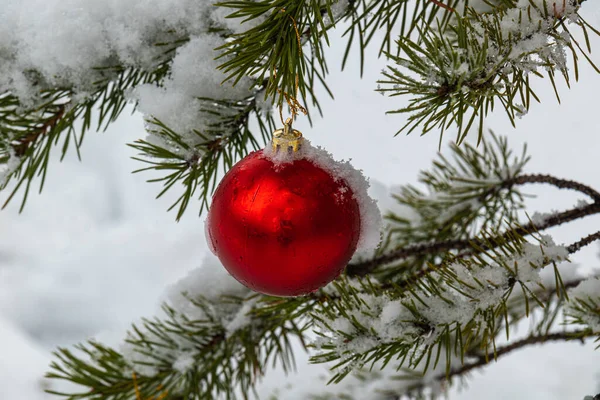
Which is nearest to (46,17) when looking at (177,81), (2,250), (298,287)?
(177,81)

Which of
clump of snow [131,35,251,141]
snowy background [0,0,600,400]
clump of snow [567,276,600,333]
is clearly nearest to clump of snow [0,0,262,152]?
clump of snow [131,35,251,141]

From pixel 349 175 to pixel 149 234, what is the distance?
156 cm

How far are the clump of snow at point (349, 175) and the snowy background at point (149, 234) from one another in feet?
2.31

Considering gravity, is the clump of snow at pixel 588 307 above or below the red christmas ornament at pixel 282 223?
below

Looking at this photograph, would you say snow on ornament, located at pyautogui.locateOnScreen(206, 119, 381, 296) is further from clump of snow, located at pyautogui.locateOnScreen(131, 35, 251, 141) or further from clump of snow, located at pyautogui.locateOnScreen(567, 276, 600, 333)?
clump of snow, located at pyautogui.locateOnScreen(567, 276, 600, 333)

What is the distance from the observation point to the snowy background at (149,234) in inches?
59.5

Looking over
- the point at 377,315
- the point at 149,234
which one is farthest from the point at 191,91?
the point at 149,234

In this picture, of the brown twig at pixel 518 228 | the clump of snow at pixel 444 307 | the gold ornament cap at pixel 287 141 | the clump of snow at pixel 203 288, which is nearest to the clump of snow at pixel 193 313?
the clump of snow at pixel 203 288

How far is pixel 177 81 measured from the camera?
684 mm

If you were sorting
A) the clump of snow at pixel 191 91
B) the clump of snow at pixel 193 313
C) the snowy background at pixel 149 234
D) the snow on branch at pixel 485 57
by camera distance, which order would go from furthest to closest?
the snowy background at pixel 149 234 → the clump of snow at pixel 193 313 → the clump of snow at pixel 191 91 → the snow on branch at pixel 485 57

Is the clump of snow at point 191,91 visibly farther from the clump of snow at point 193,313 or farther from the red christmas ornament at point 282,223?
the clump of snow at point 193,313

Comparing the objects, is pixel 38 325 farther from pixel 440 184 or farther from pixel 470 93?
pixel 470 93

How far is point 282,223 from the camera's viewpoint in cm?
50

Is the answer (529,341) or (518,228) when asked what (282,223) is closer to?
(518,228)
